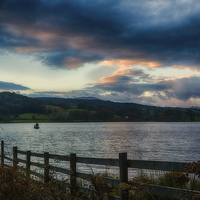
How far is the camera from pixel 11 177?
5988mm

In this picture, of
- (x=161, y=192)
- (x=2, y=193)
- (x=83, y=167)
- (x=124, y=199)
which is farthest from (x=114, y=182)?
(x=83, y=167)

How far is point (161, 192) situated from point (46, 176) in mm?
5472

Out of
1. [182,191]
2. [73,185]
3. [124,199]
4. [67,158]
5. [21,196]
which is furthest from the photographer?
[67,158]

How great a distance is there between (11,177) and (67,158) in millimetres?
3369

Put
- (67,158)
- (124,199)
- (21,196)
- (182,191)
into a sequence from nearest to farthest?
(182,191) → (21,196) → (124,199) → (67,158)

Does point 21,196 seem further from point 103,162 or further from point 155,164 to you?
point 155,164

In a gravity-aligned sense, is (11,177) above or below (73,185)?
above

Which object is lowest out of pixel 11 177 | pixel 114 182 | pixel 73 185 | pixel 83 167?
pixel 83 167

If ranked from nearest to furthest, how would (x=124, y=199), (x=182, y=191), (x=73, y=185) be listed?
(x=182, y=191), (x=124, y=199), (x=73, y=185)

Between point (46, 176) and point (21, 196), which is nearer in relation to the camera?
point (21, 196)

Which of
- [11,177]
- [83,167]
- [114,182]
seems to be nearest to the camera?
[11,177]

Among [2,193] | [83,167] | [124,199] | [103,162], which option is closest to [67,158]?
[103,162]

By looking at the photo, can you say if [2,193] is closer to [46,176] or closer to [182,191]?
[182,191]

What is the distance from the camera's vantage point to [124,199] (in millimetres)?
6449
